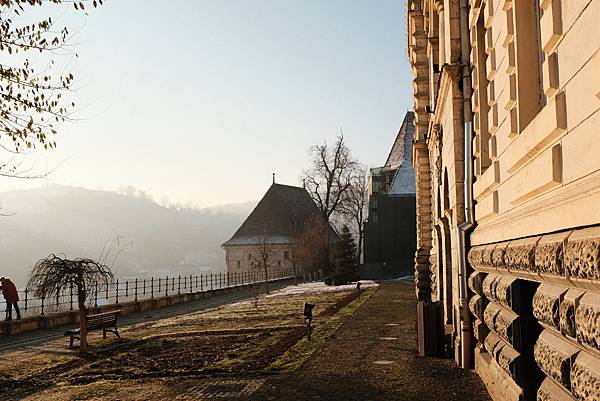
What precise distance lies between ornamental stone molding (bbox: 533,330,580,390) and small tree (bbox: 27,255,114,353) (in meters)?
12.1

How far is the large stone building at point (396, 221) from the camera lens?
49906mm

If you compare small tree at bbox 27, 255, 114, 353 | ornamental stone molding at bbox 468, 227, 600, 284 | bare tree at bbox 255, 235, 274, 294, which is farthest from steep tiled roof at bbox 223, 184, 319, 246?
ornamental stone molding at bbox 468, 227, 600, 284

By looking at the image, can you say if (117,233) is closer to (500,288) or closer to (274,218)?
(274,218)

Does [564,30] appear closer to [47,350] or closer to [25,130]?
[25,130]

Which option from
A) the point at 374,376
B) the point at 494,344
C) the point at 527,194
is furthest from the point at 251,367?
the point at 527,194

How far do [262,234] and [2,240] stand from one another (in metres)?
68.8

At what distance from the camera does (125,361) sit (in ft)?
40.9

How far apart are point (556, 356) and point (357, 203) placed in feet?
165

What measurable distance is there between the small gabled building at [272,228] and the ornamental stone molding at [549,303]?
64700 millimetres

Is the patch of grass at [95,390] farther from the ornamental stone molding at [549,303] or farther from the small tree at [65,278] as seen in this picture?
the ornamental stone molding at [549,303]

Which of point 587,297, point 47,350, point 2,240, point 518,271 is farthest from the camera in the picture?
point 2,240

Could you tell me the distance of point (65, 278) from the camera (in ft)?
48.1

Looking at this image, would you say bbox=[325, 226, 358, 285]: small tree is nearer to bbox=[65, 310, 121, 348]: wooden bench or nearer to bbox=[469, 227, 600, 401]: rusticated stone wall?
bbox=[65, 310, 121, 348]: wooden bench

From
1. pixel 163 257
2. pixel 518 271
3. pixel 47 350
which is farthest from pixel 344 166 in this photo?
pixel 163 257
